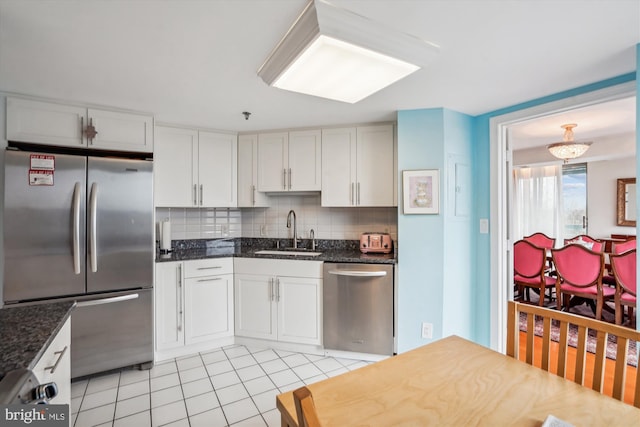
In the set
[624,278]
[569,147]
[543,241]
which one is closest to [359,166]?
[569,147]

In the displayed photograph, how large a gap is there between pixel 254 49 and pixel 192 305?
225 centimetres

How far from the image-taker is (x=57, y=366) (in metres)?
1.18

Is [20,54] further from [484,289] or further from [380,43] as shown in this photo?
[484,289]

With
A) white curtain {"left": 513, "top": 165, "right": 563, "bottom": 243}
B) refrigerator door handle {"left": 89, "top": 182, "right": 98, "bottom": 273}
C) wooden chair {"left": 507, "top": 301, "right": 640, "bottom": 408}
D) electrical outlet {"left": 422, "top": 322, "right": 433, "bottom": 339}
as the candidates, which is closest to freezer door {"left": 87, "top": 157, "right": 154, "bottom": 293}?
refrigerator door handle {"left": 89, "top": 182, "right": 98, "bottom": 273}

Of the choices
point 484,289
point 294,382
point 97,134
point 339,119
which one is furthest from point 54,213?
point 484,289

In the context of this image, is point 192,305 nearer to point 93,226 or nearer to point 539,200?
point 93,226

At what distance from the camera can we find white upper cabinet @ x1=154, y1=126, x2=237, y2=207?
2.97 meters

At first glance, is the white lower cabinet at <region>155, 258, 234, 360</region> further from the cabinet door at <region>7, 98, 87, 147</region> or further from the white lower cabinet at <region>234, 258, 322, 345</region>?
the cabinet door at <region>7, 98, 87, 147</region>

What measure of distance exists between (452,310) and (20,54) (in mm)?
3394

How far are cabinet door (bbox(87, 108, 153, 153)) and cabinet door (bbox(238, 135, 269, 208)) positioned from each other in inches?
36.5

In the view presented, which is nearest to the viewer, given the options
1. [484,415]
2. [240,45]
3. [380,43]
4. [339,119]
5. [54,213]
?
[484,415]

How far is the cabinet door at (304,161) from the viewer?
10.2 ft

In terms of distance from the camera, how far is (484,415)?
2.85 ft

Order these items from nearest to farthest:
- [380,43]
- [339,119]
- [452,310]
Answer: [380,43] < [452,310] < [339,119]
